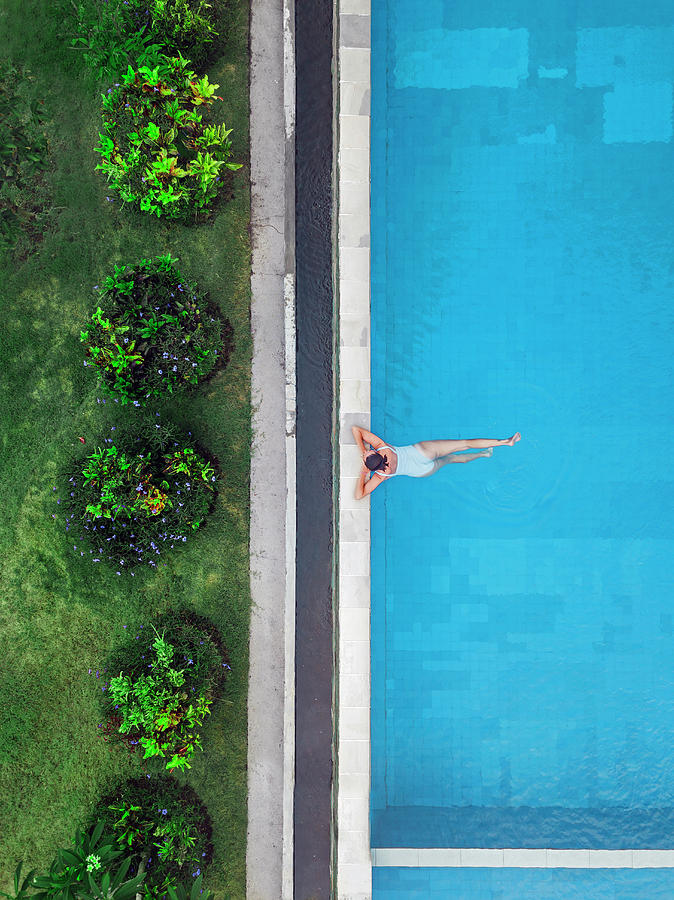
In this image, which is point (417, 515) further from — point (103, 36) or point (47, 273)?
point (103, 36)

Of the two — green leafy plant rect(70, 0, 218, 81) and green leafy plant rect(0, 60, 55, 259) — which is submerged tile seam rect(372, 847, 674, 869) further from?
green leafy plant rect(70, 0, 218, 81)

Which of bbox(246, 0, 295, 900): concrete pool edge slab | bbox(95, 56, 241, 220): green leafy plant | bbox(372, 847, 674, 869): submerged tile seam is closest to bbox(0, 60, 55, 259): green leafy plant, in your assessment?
bbox(95, 56, 241, 220): green leafy plant

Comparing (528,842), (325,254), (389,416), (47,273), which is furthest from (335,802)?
(47,273)

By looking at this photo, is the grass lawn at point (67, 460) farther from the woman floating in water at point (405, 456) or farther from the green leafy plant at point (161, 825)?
the woman floating in water at point (405, 456)

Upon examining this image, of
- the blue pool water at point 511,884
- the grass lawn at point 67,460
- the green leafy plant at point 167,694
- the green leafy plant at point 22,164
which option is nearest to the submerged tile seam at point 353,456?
the blue pool water at point 511,884

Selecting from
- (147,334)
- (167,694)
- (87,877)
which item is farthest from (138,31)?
(87,877)

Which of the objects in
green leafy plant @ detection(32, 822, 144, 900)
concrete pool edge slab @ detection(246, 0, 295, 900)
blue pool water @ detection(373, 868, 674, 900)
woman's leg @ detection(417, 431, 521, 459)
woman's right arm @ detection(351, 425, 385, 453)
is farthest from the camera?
concrete pool edge slab @ detection(246, 0, 295, 900)
